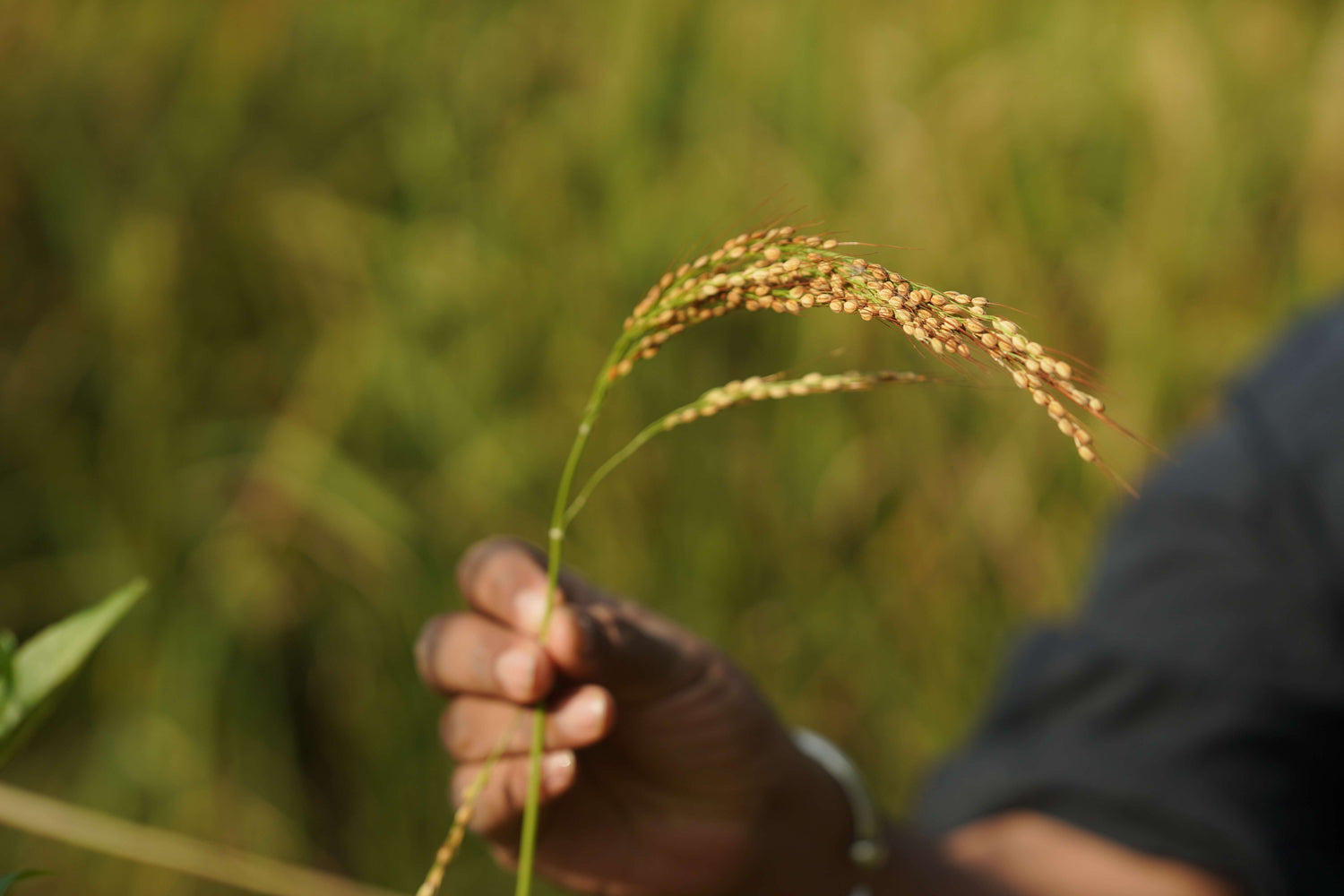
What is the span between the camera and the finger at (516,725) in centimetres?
60

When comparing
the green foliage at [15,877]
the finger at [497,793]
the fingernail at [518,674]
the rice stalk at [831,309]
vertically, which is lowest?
the finger at [497,793]

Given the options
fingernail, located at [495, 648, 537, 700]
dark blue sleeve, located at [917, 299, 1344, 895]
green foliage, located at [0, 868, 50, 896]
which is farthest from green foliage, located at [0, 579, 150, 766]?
dark blue sleeve, located at [917, 299, 1344, 895]

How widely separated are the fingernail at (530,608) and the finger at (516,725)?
5cm

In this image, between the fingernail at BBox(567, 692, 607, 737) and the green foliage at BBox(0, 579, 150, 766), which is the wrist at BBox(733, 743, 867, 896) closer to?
the fingernail at BBox(567, 692, 607, 737)

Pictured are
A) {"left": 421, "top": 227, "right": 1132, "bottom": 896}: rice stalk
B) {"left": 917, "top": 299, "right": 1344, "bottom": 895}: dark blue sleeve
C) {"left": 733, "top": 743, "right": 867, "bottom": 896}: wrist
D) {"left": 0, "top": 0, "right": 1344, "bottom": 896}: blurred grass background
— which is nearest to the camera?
{"left": 421, "top": 227, "right": 1132, "bottom": 896}: rice stalk

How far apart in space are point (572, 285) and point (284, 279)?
1.51ft

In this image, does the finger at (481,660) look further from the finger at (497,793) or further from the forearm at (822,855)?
the forearm at (822,855)

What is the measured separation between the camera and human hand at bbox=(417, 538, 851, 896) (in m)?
0.60

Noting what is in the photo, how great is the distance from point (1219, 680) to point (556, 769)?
Answer: 972mm

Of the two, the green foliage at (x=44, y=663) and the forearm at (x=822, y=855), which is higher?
the green foliage at (x=44, y=663)

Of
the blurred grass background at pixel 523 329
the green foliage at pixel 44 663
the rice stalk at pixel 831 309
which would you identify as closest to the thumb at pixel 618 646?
the rice stalk at pixel 831 309

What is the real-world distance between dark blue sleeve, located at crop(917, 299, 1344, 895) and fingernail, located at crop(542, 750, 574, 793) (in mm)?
845

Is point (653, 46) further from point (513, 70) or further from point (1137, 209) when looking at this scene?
point (1137, 209)

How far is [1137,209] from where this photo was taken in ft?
5.90
